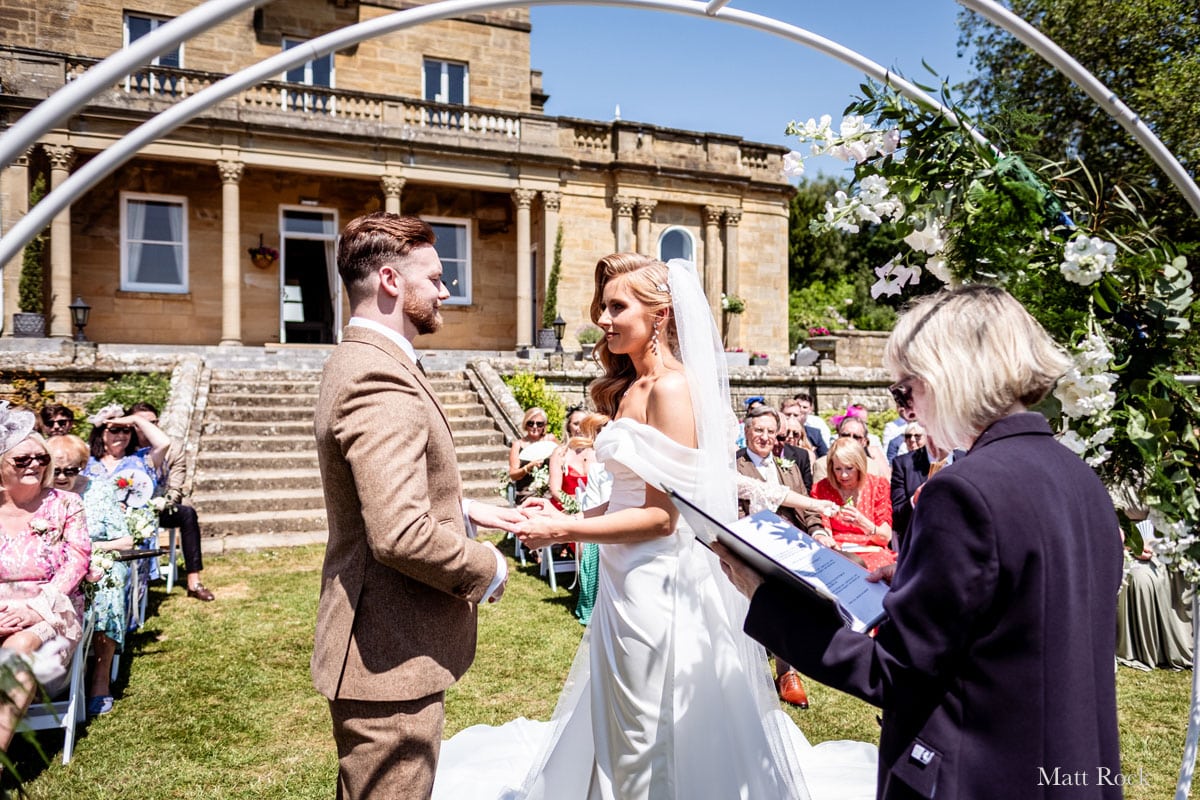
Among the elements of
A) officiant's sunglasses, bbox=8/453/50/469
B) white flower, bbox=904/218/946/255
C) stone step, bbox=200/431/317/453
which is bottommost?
stone step, bbox=200/431/317/453

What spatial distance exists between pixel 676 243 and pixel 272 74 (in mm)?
Answer: 21110

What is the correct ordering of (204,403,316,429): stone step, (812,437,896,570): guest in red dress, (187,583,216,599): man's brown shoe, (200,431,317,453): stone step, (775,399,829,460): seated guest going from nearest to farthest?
(812,437,896,570): guest in red dress → (187,583,216,599): man's brown shoe → (775,399,829,460): seated guest → (200,431,317,453): stone step → (204,403,316,429): stone step

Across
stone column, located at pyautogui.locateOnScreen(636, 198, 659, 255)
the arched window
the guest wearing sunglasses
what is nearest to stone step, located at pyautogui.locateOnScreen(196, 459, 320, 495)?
the guest wearing sunglasses

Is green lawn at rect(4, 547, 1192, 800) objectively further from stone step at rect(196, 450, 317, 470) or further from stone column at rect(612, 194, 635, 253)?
stone column at rect(612, 194, 635, 253)

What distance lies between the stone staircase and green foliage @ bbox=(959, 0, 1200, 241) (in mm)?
11199

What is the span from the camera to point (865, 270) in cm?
3769

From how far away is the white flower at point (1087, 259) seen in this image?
2461mm

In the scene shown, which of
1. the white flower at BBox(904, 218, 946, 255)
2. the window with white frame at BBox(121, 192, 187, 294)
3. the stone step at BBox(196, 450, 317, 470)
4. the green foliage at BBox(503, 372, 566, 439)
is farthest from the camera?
the window with white frame at BBox(121, 192, 187, 294)

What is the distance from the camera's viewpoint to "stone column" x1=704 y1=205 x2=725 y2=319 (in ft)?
74.4

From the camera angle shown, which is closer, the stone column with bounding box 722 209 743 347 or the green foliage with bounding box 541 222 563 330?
the green foliage with bounding box 541 222 563 330

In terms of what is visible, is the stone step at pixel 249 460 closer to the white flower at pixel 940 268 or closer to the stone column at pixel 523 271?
the stone column at pixel 523 271

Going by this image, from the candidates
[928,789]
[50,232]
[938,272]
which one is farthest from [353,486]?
[50,232]

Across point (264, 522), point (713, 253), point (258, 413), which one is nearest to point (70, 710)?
point (264, 522)

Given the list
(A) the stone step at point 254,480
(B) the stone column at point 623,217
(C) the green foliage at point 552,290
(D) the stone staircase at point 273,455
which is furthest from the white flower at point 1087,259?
(B) the stone column at point 623,217
